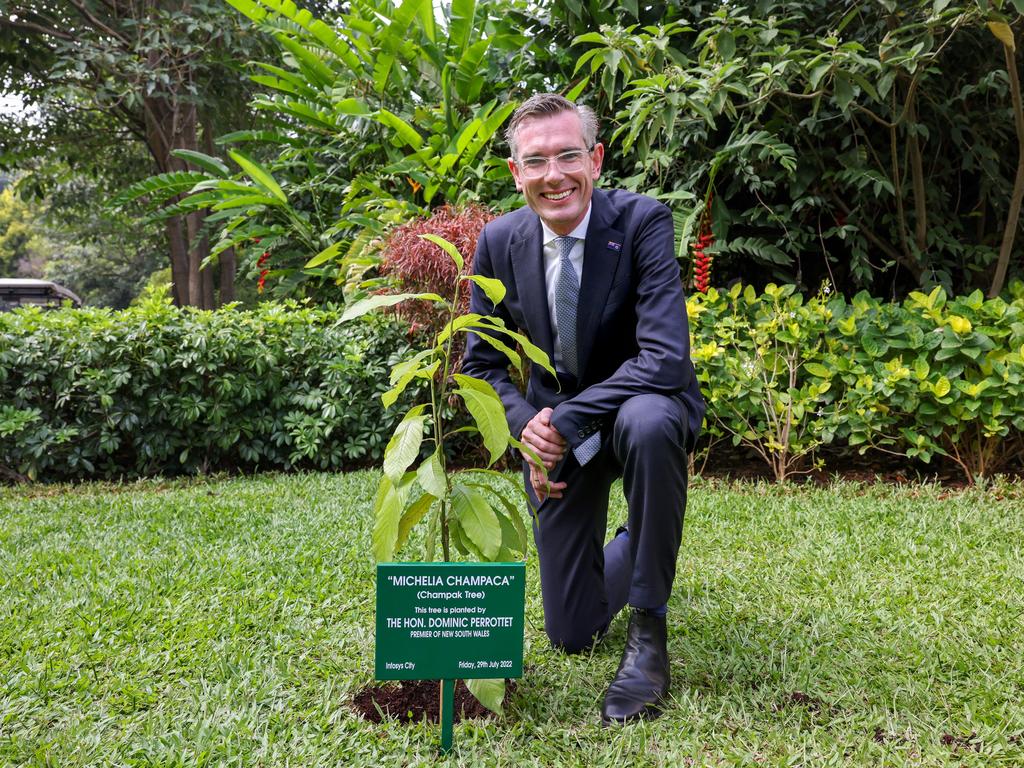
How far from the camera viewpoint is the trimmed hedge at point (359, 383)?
423 cm

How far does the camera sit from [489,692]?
1902mm

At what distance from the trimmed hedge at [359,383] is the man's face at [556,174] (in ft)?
8.24

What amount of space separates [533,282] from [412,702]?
1.19 m

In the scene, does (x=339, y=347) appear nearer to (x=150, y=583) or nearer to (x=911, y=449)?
(x=150, y=583)

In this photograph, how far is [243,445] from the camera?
17.7ft

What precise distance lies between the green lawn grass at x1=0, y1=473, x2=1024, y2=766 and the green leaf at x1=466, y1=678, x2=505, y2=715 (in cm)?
7

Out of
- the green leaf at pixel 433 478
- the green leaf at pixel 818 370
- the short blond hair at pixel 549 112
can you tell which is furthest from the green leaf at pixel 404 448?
the green leaf at pixel 818 370

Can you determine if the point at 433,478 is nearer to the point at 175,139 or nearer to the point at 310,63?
the point at 310,63

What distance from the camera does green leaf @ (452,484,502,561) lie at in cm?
183

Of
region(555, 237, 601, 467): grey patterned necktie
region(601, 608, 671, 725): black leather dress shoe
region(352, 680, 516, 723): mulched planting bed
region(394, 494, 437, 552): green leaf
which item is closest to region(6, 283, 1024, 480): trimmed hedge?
Answer: region(555, 237, 601, 467): grey patterned necktie

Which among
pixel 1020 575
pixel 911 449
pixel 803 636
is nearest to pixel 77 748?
pixel 803 636

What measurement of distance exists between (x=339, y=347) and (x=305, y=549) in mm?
2340

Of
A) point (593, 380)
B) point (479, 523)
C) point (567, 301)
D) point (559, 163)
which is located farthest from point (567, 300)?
point (479, 523)

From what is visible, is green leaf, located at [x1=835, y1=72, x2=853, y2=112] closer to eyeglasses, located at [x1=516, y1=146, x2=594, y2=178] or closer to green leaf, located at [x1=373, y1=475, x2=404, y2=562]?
eyeglasses, located at [x1=516, y1=146, x2=594, y2=178]
